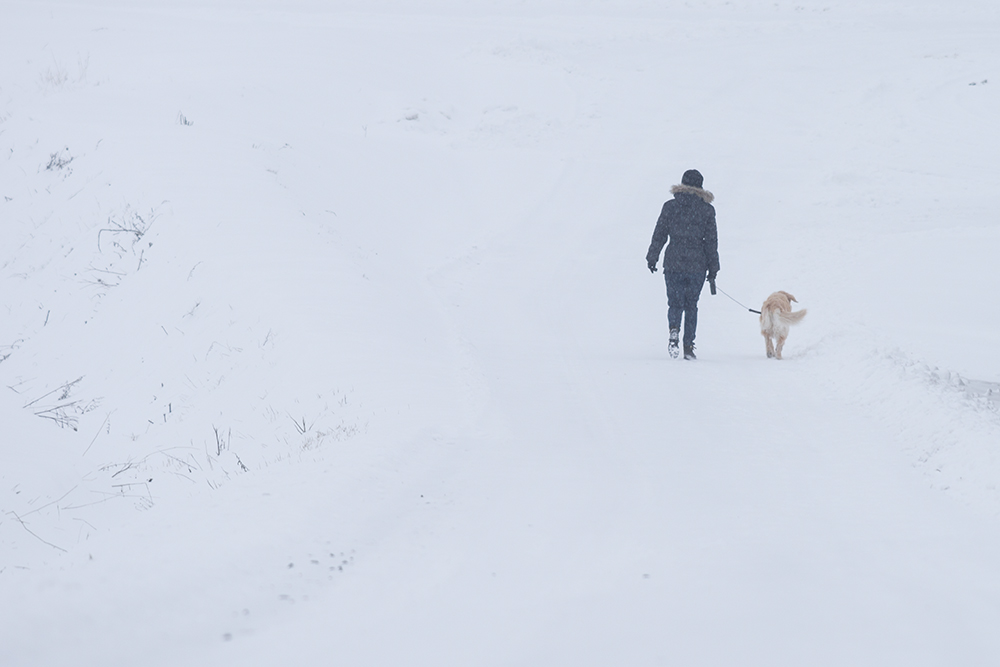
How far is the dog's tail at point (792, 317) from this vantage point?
29.3 ft

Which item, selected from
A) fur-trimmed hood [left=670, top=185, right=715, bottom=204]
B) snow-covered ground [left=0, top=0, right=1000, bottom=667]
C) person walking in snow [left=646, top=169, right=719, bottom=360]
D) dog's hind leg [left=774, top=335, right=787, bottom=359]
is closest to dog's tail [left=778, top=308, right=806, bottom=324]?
dog's hind leg [left=774, top=335, right=787, bottom=359]

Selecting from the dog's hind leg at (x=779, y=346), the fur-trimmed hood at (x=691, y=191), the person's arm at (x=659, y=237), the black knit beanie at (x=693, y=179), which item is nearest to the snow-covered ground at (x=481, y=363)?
the dog's hind leg at (x=779, y=346)

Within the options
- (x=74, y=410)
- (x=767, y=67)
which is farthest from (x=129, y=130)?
(x=767, y=67)

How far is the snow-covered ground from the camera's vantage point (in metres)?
3.35

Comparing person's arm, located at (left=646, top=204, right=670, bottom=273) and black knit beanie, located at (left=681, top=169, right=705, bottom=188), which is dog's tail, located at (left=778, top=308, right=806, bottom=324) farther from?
black knit beanie, located at (left=681, top=169, right=705, bottom=188)

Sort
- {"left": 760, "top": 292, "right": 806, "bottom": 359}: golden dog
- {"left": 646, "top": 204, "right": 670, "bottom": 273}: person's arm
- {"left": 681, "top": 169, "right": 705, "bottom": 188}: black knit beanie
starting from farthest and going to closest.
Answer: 1. {"left": 760, "top": 292, "right": 806, "bottom": 359}: golden dog
2. {"left": 646, "top": 204, "right": 670, "bottom": 273}: person's arm
3. {"left": 681, "top": 169, "right": 705, "bottom": 188}: black knit beanie

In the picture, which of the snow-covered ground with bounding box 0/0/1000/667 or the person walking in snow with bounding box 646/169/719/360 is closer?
the snow-covered ground with bounding box 0/0/1000/667

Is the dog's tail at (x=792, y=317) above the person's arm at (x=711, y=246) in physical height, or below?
below

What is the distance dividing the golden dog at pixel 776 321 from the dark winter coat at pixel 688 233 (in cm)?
79

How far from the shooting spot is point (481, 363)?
7.88 m

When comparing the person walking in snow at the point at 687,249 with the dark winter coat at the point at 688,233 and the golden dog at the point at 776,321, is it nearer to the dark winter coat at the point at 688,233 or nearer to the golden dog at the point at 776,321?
the dark winter coat at the point at 688,233

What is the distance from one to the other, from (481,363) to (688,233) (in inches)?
108

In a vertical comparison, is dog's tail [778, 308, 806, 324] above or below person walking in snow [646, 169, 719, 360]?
below

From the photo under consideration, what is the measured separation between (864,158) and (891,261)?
5822 mm
